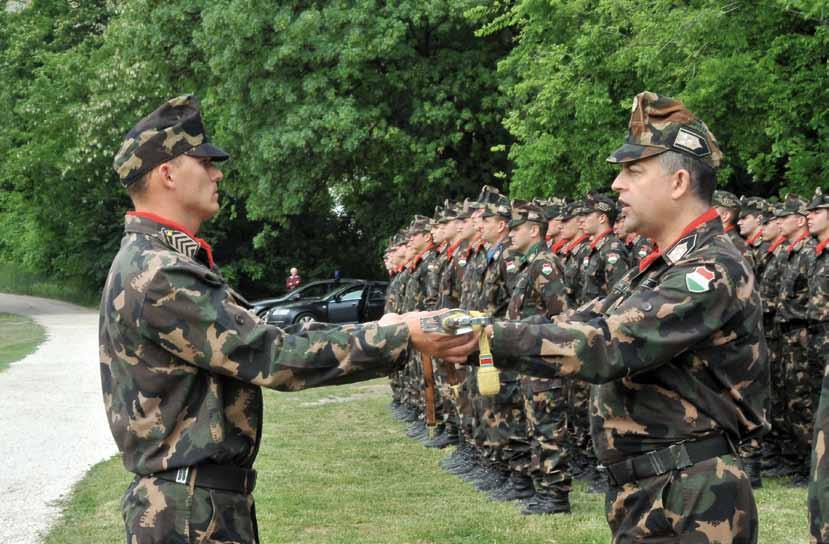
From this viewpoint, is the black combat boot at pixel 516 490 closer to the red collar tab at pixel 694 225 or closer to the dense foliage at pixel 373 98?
the red collar tab at pixel 694 225

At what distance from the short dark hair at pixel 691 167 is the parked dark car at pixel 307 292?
22976mm

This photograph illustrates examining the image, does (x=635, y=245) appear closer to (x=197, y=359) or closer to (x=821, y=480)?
(x=197, y=359)

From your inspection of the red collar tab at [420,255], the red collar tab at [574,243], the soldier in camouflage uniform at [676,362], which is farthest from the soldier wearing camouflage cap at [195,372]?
the red collar tab at [420,255]

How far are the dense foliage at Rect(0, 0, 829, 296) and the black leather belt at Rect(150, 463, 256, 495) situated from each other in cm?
958

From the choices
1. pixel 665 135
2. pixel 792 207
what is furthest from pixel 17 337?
pixel 665 135

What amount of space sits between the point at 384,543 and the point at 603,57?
9641mm

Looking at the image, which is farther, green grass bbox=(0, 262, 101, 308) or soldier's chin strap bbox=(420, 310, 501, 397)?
green grass bbox=(0, 262, 101, 308)

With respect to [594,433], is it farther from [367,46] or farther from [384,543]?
[367,46]

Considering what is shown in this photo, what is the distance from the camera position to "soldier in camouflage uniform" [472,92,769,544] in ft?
11.0

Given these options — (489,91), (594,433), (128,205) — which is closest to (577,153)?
(489,91)

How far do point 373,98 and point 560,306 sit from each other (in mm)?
16038

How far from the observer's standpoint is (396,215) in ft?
92.7

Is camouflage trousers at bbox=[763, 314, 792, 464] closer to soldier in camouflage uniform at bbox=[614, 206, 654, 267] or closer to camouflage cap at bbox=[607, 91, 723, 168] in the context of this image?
soldier in camouflage uniform at bbox=[614, 206, 654, 267]

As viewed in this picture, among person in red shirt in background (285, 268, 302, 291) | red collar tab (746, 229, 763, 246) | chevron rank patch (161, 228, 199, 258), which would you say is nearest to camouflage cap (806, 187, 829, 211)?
red collar tab (746, 229, 763, 246)
